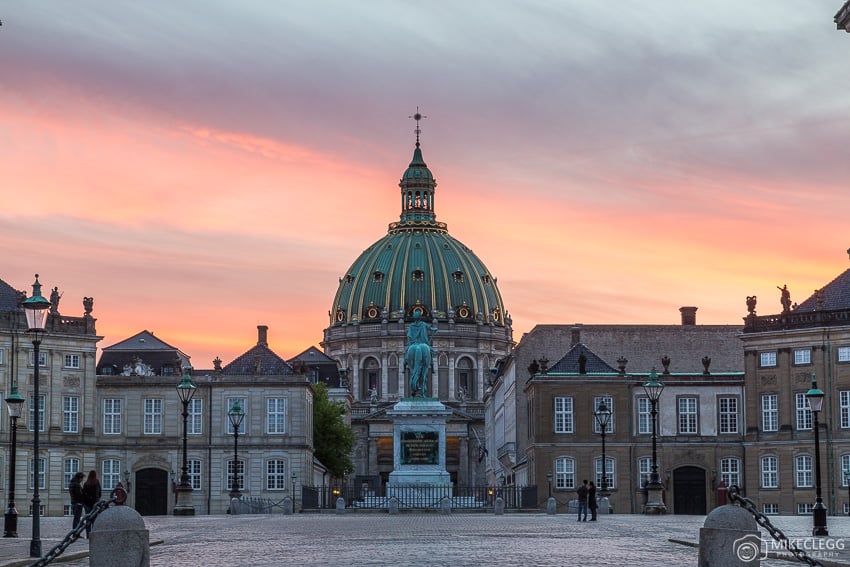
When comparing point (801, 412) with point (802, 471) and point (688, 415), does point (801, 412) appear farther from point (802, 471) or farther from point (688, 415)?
point (688, 415)

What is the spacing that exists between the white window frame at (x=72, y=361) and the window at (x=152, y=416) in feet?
15.0

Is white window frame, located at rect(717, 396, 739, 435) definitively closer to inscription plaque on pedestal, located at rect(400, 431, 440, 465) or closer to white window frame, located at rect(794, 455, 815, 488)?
white window frame, located at rect(794, 455, 815, 488)

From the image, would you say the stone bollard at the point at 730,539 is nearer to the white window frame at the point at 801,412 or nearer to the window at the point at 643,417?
the white window frame at the point at 801,412

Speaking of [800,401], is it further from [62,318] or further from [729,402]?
[62,318]

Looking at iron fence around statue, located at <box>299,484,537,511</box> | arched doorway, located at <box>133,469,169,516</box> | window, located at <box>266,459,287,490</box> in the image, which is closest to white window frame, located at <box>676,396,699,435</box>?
iron fence around statue, located at <box>299,484,537,511</box>

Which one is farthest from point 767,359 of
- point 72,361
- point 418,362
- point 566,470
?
point 72,361

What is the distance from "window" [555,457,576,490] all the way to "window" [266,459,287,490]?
1729cm

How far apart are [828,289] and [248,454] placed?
1329 inches

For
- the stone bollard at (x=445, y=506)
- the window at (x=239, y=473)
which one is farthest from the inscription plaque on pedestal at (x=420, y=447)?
the window at (x=239, y=473)

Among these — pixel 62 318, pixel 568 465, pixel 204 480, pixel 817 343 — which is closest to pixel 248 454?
pixel 204 480

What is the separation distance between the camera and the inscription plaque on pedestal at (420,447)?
7562cm

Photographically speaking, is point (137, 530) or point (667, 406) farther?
point (667, 406)

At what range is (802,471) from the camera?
3477 inches

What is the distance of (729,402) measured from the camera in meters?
93.1
